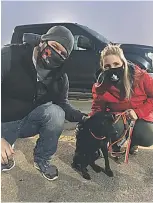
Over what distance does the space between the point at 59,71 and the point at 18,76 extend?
18cm

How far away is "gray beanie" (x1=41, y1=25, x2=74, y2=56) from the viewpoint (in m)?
1.52

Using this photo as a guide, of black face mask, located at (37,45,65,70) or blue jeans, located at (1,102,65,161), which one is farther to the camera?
blue jeans, located at (1,102,65,161)

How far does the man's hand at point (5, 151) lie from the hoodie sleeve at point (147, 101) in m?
0.63

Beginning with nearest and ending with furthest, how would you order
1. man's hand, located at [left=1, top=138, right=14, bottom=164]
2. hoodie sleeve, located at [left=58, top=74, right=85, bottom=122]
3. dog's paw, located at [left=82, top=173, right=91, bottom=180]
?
man's hand, located at [left=1, top=138, right=14, bottom=164] < hoodie sleeve, located at [left=58, top=74, right=85, bottom=122] < dog's paw, located at [left=82, top=173, right=91, bottom=180]

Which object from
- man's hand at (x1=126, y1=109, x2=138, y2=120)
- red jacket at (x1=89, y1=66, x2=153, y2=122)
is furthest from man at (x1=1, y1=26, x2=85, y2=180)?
man's hand at (x1=126, y1=109, x2=138, y2=120)

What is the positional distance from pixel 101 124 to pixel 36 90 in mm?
336

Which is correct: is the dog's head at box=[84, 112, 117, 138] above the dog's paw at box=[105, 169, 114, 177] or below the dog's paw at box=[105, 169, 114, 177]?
above

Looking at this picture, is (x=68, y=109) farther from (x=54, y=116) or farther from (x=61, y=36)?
(x=61, y=36)

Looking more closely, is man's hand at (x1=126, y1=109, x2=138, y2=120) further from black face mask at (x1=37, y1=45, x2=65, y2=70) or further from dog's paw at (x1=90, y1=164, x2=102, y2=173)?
black face mask at (x1=37, y1=45, x2=65, y2=70)

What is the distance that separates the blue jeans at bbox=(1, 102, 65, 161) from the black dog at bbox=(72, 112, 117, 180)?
0.11 meters

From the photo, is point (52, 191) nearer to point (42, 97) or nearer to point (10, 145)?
point (10, 145)

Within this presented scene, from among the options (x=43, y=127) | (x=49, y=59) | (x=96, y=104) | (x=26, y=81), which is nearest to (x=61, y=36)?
(x=49, y=59)

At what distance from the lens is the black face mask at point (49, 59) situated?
1.54 metres

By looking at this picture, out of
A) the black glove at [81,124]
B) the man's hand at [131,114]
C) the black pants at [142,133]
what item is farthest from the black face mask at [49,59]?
the black pants at [142,133]
